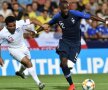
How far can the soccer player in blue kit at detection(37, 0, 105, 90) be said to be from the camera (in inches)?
538

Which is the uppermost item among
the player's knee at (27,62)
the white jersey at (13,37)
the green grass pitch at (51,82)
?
the white jersey at (13,37)

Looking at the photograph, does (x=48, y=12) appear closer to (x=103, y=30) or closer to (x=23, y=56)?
(x=103, y=30)

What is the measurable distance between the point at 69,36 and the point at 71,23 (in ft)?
1.22

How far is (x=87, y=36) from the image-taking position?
21453mm

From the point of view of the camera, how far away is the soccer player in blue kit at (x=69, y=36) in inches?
538

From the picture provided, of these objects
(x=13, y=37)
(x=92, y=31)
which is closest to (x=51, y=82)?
(x=13, y=37)

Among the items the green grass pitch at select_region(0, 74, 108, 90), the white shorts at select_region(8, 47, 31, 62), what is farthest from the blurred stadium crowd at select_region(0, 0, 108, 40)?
the white shorts at select_region(8, 47, 31, 62)

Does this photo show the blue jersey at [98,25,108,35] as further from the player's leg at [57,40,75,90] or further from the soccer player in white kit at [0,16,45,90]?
the player's leg at [57,40,75,90]

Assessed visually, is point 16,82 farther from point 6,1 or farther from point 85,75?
point 6,1

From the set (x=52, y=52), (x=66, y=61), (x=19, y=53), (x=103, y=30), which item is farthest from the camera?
(x=103, y=30)

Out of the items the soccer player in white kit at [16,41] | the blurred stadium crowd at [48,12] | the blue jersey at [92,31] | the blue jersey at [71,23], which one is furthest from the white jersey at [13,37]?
the blue jersey at [92,31]

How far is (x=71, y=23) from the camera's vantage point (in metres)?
13.8

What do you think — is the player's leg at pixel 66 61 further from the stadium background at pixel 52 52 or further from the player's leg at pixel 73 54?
the stadium background at pixel 52 52

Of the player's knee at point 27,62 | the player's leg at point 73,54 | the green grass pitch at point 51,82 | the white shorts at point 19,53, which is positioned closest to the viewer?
the player's leg at point 73,54
